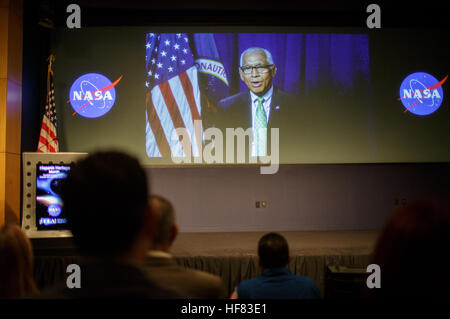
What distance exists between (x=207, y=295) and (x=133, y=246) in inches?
21.3

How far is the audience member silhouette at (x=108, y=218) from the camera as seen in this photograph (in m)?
0.59

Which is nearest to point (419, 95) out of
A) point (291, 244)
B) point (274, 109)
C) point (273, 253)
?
point (274, 109)

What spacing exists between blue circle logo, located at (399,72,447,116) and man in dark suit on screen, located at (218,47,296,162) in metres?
1.45

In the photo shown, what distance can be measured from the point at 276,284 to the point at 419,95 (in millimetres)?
3691

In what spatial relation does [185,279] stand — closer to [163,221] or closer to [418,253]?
[163,221]

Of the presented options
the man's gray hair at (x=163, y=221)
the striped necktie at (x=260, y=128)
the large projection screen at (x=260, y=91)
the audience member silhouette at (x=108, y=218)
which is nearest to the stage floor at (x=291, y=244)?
the large projection screen at (x=260, y=91)

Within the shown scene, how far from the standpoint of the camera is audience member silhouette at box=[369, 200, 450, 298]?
2.23 feet

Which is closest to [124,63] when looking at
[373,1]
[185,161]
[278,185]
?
[185,161]

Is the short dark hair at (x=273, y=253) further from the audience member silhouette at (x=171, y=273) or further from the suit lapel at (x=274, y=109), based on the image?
the suit lapel at (x=274, y=109)

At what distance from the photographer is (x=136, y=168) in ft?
2.18

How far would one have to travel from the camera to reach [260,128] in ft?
13.9

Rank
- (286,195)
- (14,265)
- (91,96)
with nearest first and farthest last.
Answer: (14,265) → (91,96) → (286,195)

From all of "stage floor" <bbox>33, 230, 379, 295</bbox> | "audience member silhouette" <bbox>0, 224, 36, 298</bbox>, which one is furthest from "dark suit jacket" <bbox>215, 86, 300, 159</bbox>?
"audience member silhouette" <bbox>0, 224, 36, 298</bbox>

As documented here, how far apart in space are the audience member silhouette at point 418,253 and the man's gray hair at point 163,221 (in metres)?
0.78
